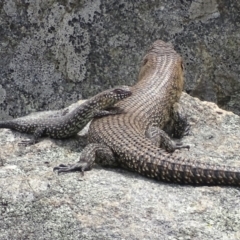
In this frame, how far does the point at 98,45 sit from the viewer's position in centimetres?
775

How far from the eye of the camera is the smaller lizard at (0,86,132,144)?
6527mm

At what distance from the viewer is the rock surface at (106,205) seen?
485 cm

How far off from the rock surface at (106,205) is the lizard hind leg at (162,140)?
418 mm

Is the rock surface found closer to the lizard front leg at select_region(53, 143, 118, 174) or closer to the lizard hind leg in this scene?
the lizard front leg at select_region(53, 143, 118, 174)

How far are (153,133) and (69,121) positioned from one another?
64 centimetres

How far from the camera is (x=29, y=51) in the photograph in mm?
7746

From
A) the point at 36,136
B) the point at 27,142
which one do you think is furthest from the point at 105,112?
the point at 27,142

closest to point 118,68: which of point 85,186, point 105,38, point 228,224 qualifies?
point 105,38

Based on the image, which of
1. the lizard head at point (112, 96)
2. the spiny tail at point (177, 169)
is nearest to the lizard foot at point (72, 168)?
the spiny tail at point (177, 169)

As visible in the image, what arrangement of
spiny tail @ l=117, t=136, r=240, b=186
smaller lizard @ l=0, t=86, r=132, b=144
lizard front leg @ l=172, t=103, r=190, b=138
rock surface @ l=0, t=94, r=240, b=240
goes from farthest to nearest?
lizard front leg @ l=172, t=103, r=190, b=138
smaller lizard @ l=0, t=86, r=132, b=144
spiny tail @ l=117, t=136, r=240, b=186
rock surface @ l=0, t=94, r=240, b=240

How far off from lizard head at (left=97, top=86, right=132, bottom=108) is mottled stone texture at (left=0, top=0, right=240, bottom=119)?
0.93m

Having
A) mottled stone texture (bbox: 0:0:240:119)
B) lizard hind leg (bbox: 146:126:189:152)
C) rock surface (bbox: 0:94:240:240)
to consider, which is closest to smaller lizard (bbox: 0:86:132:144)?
lizard hind leg (bbox: 146:126:189:152)

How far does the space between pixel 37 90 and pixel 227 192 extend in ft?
9.78

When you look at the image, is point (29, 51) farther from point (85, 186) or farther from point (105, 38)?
point (85, 186)
